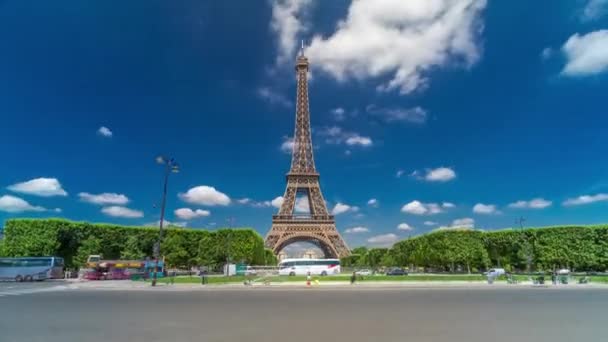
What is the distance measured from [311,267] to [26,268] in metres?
36.4

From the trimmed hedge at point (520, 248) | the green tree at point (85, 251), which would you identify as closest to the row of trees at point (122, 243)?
the green tree at point (85, 251)

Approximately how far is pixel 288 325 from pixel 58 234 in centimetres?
4917

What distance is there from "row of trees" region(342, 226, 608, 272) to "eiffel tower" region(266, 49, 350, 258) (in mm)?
16037

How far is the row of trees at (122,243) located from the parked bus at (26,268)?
5.59m

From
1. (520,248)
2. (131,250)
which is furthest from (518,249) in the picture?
(131,250)

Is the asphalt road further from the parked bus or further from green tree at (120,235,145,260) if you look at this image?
green tree at (120,235,145,260)

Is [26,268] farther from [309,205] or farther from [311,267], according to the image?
[309,205]

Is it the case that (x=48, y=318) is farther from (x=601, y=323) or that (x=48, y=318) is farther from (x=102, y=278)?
(x=102, y=278)

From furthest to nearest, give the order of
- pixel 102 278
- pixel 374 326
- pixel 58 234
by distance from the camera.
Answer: pixel 58 234
pixel 102 278
pixel 374 326

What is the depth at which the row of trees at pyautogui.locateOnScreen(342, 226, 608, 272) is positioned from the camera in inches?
1791

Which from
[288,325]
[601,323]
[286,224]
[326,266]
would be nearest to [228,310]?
[288,325]

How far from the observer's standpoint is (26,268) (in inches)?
1523

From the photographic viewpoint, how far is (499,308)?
13.2 metres

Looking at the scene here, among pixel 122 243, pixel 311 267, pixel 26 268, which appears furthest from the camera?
pixel 311 267
